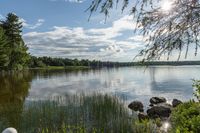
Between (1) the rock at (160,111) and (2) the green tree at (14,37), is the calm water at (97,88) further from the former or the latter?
(2) the green tree at (14,37)

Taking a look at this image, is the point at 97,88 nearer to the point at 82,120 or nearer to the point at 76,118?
the point at 76,118

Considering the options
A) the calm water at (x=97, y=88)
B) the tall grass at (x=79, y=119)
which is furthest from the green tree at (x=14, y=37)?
the tall grass at (x=79, y=119)

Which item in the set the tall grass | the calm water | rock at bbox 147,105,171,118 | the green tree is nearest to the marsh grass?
the tall grass

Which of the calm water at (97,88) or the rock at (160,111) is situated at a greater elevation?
the rock at (160,111)

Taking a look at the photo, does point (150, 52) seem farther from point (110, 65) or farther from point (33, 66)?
point (110, 65)

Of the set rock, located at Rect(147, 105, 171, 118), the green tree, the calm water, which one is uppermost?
the green tree

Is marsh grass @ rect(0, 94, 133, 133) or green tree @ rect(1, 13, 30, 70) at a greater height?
green tree @ rect(1, 13, 30, 70)

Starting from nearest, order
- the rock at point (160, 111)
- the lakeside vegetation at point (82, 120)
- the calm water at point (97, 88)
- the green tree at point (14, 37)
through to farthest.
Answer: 1. the lakeside vegetation at point (82, 120)
2. the rock at point (160, 111)
3. the calm water at point (97, 88)
4. the green tree at point (14, 37)

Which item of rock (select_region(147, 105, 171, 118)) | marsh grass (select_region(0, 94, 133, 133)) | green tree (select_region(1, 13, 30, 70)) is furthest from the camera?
green tree (select_region(1, 13, 30, 70))

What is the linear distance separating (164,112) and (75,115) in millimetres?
7421

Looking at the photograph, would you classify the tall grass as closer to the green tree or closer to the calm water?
the calm water

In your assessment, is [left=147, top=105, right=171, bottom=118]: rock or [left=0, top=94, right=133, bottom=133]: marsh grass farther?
[left=147, top=105, right=171, bottom=118]: rock

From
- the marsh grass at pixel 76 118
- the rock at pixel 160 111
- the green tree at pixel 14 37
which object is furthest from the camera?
the green tree at pixel 14 37

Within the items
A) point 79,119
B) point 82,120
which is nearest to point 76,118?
point 79,119
